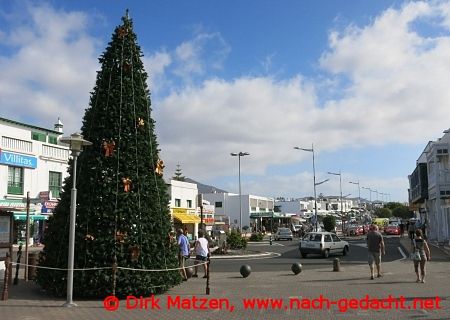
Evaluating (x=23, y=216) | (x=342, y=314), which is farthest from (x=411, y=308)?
(x=23, y=216)

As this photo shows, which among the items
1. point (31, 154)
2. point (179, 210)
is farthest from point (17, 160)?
point (179, 210)

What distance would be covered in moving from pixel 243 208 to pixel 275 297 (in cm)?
8048

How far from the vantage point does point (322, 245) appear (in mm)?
29000

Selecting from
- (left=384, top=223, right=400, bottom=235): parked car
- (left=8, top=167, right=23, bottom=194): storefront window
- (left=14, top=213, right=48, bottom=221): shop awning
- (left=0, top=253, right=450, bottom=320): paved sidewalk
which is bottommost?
(left=0, top=253, right=450, bottom=320): paved sidewalk

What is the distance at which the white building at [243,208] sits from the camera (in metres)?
90.9

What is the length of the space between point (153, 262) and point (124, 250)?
0.83 m

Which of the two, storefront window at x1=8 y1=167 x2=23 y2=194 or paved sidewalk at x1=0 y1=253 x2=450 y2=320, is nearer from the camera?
paved sidewalk at x1=0 y1=253 x2=450 y2=320

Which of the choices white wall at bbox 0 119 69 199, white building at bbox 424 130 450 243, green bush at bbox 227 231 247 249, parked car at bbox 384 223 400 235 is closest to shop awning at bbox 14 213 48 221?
white wall at bbox 0 119 69 199

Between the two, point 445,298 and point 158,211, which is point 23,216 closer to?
point 158,211

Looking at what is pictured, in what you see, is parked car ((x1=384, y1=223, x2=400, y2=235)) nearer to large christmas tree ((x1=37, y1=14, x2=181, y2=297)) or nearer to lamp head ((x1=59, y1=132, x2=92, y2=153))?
large christmas tree ((x1=37, y1=14, x2=181, y2=297))

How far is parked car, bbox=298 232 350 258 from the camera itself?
95.2ft

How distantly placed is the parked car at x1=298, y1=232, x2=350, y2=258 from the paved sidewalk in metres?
9.51

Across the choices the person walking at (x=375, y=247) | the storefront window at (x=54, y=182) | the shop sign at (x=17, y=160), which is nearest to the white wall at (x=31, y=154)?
the shop sign at (x=17, y=160)

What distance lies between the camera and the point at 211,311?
11.2 m
